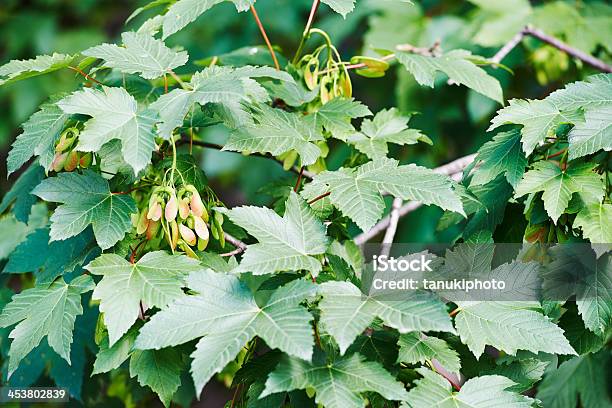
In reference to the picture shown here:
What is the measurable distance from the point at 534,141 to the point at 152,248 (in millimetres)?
605

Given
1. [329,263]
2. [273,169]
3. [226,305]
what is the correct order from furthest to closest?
1. [273,169]
2. [329,263]
3. [226,305]

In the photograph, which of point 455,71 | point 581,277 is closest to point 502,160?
point 581,277

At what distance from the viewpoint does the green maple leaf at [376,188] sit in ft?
3.40

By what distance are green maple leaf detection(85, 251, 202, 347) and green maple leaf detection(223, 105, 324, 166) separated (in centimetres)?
20

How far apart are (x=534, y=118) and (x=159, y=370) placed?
0.67 metres

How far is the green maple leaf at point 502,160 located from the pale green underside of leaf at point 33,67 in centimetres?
67

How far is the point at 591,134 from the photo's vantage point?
1048mm

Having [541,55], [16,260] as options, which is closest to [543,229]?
[16,260]

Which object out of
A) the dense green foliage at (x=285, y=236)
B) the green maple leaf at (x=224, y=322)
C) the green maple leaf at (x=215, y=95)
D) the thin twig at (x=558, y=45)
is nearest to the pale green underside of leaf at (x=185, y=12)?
the dense green foliage at (x=285, y=236)

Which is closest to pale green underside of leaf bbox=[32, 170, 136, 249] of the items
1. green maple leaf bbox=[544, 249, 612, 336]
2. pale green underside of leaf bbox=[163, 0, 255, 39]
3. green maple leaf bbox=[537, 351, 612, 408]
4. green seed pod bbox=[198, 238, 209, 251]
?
green seed pod bbox=[198, 238, 209, 251]

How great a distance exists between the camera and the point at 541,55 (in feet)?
6.81

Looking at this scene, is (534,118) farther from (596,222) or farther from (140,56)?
(140,56)

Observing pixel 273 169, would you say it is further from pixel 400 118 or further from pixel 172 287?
pixel 172 287

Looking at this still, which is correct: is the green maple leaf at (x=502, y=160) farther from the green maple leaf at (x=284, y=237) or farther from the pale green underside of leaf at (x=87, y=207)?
the pale green underside of leaf at (x=87, y=207)
